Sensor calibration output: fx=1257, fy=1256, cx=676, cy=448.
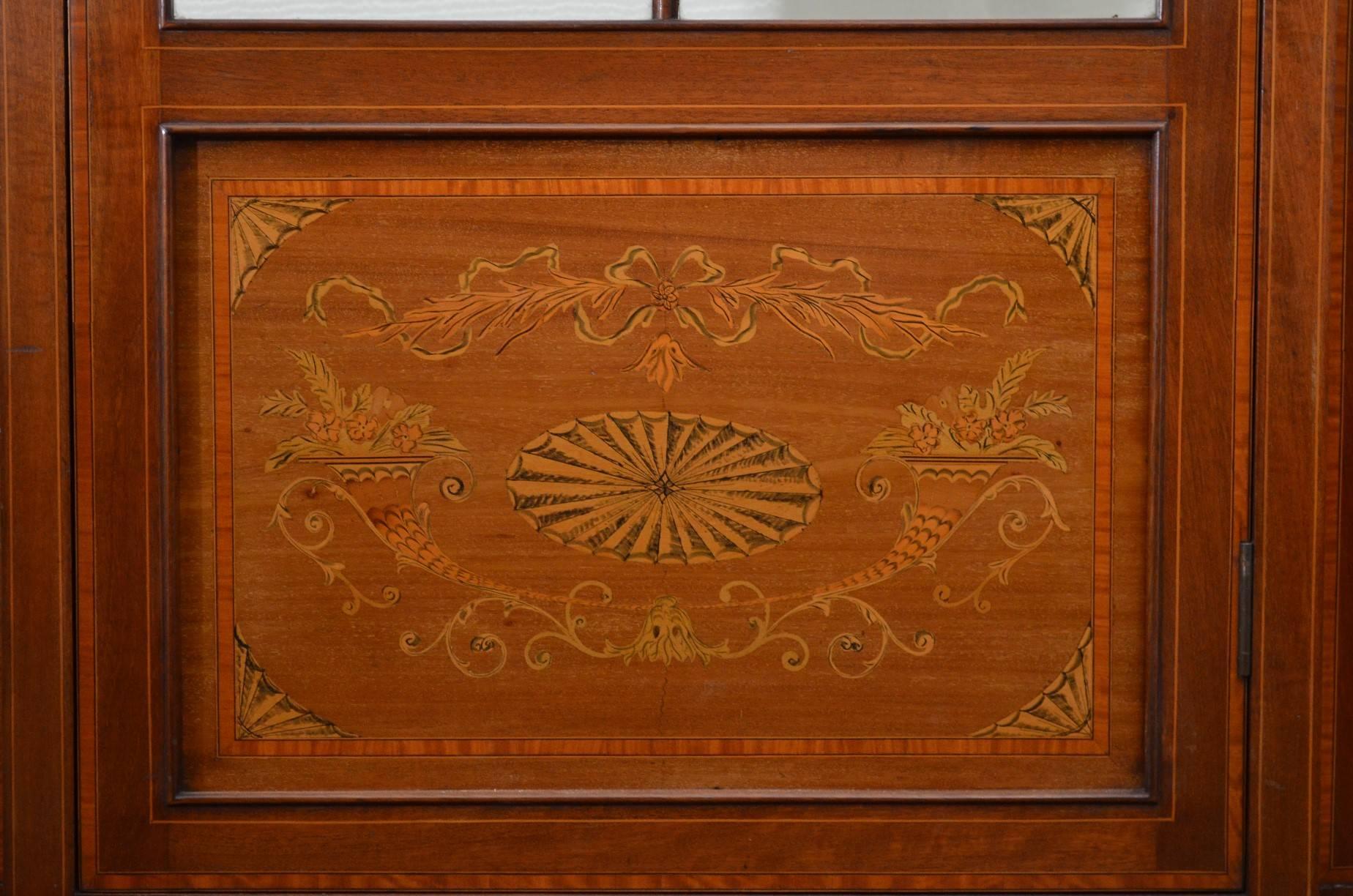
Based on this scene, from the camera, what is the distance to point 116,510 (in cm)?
104

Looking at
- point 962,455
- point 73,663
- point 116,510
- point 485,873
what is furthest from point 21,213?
point 962,455

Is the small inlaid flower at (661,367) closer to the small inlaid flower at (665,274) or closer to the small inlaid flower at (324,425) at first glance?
the small inlaid flower at (665,274)

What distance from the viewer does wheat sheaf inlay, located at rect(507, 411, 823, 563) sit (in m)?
1.05

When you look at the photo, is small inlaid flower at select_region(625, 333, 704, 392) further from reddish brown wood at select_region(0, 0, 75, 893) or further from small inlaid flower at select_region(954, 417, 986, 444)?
reddish brown wood at select_region(0, 0, 75, 893)

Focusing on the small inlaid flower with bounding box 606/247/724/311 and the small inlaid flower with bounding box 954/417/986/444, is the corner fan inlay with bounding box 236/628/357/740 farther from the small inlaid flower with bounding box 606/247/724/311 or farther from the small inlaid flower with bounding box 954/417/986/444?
the small inlaid flower with bounding box 954/417/986/444

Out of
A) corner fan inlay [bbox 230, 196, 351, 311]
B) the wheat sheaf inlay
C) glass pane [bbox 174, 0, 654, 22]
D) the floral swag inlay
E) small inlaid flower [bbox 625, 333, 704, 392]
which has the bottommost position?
the wheat sheaf inlay

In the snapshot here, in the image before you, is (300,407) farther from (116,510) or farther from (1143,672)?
(1143,672)

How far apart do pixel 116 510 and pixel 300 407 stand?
17 cm

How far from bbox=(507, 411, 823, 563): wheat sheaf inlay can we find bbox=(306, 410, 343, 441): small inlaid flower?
15 centimetres

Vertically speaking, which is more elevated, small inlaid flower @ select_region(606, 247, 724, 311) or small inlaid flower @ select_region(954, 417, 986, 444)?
small inlaid flower @ select_region(606, 247, 724, 311)

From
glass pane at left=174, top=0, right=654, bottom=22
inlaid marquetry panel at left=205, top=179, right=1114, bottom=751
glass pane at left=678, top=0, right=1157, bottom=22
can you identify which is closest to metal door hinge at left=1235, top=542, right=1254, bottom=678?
inlaid marquetry panel at left=205, top=179, right=1114, bottom=751

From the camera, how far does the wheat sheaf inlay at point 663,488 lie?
1.05 m

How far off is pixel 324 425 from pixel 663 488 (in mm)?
288

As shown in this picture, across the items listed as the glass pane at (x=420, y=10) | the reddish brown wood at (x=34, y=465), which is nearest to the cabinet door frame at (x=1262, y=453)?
the reddish brown wood at (x=34, y=465)
